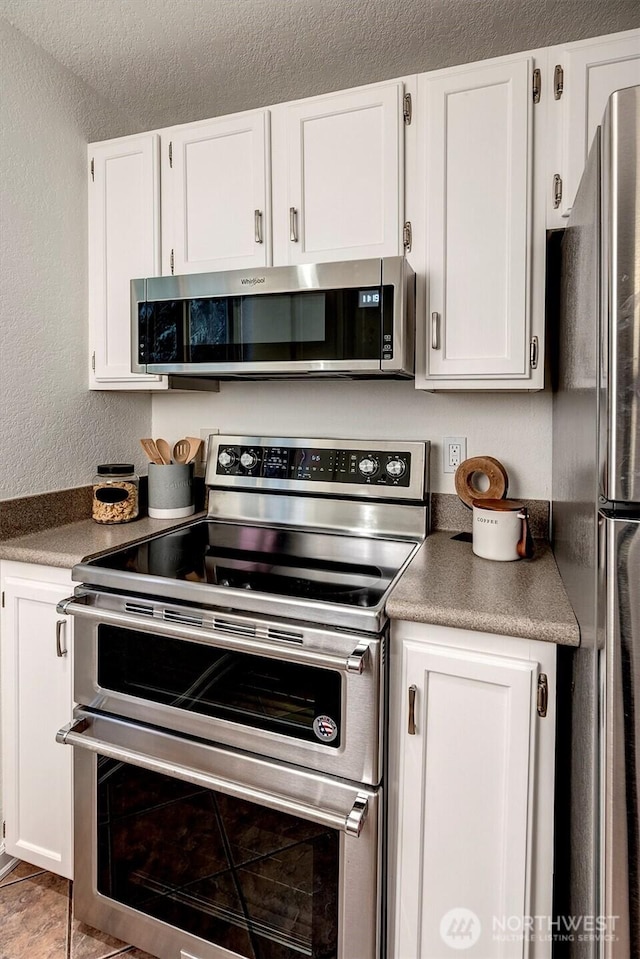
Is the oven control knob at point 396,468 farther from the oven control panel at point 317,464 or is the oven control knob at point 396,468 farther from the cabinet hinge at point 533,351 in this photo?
the cabinet hinge at point 533,351

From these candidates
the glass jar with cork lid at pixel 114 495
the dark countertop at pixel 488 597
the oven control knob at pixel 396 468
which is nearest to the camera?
the dark countertop at pixel 488 597

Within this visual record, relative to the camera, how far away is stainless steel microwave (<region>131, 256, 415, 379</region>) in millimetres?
A: 1372

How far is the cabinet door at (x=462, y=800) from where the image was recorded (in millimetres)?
1086

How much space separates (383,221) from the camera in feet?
→ 4.89

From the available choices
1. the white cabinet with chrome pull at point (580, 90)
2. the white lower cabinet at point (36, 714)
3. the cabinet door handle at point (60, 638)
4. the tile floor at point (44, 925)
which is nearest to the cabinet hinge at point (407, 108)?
the white cabinet with chrome pull at point (580, 90)

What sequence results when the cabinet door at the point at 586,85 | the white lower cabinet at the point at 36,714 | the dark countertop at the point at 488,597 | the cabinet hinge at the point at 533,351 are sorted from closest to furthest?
the dark countertop at the point at 488,597 → the cabinet door at the point at 586,85 → the cabinet hinge at the point at 533,351 → the white lower cabinet at the point at 36,714

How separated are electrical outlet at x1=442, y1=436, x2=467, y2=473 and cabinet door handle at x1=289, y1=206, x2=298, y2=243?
30.1 inches

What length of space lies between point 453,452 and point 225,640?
3.12ft

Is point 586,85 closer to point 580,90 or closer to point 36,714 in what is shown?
point 580,90

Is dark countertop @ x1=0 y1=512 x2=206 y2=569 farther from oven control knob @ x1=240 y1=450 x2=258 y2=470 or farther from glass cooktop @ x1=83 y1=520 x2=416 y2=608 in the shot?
oven control knob @ x1=240 y1=450 x2=258 y2=470

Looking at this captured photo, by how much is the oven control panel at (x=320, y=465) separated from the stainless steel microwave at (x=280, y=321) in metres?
0.32

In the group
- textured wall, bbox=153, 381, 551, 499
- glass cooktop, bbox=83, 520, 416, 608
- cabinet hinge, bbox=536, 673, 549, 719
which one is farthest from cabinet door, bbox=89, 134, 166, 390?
cabinet hinge, bbox=536, 673, 549, 719

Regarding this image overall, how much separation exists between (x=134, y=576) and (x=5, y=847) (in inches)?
39.8

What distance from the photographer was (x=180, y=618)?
1.28m
